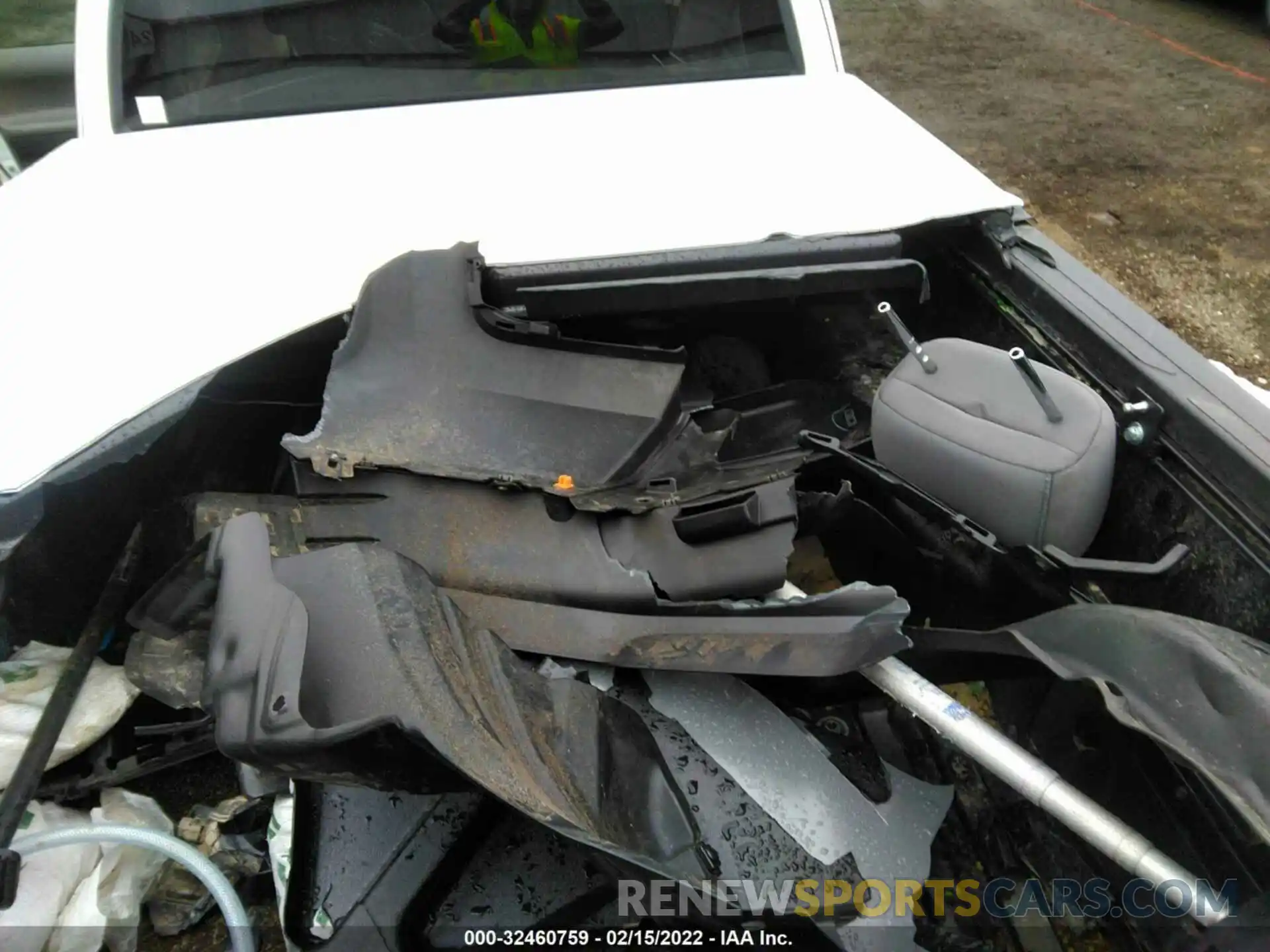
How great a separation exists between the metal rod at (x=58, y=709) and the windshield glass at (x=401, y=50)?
116 centimetres

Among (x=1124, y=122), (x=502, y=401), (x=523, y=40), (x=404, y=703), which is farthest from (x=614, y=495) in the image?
(x=1124, y=122)

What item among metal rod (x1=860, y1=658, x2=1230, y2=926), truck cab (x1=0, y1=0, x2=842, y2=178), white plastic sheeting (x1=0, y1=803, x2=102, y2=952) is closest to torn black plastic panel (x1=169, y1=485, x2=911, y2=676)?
metal rod (x1=860, y1=658, x2=1230, y2=926)

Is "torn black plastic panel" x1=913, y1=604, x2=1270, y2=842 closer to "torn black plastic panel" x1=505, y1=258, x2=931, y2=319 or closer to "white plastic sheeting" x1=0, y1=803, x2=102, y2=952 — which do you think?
"torn black plastic panel" x1=505, y1=258, x2=931, y2=319

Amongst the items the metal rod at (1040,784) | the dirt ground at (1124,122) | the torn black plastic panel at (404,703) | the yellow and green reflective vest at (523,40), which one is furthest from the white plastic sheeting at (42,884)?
the dirt ground at (1124,122)

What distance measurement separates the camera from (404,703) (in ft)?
3.14

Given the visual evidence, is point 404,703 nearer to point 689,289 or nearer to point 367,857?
point 367,857

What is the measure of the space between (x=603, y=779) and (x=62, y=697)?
932 mm

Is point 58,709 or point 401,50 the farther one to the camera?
point 401,50

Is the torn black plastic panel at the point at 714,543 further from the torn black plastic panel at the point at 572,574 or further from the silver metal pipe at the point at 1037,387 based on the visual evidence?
the silver metal pipe at the point at 1037,387

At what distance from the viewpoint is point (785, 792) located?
1.19m

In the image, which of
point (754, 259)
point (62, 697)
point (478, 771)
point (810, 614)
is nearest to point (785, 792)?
point (810, 614)

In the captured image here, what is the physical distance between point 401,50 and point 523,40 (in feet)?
0.99

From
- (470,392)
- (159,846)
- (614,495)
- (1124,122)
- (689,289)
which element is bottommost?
(159,846)

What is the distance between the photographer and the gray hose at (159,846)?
1.46 meters
